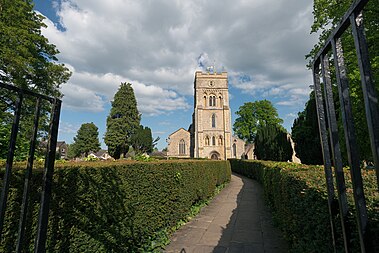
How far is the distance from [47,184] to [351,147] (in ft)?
7.86

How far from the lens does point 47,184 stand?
194cm

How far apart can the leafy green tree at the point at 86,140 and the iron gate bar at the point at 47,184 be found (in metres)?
55.6

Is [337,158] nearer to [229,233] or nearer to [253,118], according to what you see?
[229,233]

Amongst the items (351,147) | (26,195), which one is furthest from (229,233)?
(351,147)

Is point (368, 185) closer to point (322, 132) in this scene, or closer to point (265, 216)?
point (322, 132)

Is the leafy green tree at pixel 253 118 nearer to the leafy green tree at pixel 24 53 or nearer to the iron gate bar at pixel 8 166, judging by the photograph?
the leafy green tree at pixel 24 53

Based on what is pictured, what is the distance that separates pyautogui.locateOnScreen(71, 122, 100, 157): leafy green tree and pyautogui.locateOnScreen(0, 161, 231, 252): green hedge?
173 feet

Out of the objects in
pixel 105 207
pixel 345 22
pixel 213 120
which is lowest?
pixel 105 207

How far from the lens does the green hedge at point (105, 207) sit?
254 cm

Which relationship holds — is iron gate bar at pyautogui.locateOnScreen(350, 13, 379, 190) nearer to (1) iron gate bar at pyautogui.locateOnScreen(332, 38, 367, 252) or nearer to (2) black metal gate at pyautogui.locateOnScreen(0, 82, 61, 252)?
(1) iron gate bar at pyautogui.locateOnScreen(332, 38, 367, 252)

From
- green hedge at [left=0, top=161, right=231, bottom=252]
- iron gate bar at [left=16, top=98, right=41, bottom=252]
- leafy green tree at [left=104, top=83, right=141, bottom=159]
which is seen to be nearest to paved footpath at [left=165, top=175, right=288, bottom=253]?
green hedge at [left=0, top=161, right=231, bottom=252]

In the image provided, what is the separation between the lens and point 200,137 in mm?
40406

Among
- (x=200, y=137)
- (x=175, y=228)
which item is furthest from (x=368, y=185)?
(x=200, y=137)

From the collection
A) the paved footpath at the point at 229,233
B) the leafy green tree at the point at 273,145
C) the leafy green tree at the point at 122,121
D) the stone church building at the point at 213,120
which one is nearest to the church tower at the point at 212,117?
the stone church building at the point at 213,120
